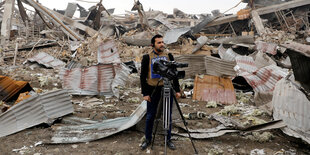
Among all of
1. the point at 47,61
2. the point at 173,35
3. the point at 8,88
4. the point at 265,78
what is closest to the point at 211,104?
the point at 265,78

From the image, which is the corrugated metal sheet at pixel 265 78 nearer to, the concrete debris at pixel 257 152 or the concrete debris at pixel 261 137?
the concrete debris at pixel 261 137

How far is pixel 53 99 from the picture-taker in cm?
440

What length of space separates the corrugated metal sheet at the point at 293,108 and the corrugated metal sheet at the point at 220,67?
2203 mm

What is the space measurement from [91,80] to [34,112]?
2.29 metres

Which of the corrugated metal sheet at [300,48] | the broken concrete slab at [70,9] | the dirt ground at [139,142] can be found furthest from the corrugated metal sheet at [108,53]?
the broken concrete slab at [70,9]

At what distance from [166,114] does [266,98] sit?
11.4 feet

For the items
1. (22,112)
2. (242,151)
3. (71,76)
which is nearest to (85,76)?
(71,76)

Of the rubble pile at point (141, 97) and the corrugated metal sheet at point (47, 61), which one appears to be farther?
the corrugated metal sheet at point (47, 61)

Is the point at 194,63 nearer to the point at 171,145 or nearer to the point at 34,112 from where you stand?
the point at 171,145

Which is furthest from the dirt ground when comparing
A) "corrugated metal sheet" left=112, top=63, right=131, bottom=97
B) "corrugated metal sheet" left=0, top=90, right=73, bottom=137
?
"corrugated metal sheet" left=112, top=63, right=131, bottom=97

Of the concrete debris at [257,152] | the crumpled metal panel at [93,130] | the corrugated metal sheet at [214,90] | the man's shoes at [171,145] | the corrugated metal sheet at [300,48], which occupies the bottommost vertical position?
the concrete debris at [257,152]

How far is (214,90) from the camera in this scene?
20.5 ft

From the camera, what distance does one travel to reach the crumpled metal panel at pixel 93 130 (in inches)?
144

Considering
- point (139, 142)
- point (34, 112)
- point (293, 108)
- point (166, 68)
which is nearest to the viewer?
point (166, 68)
